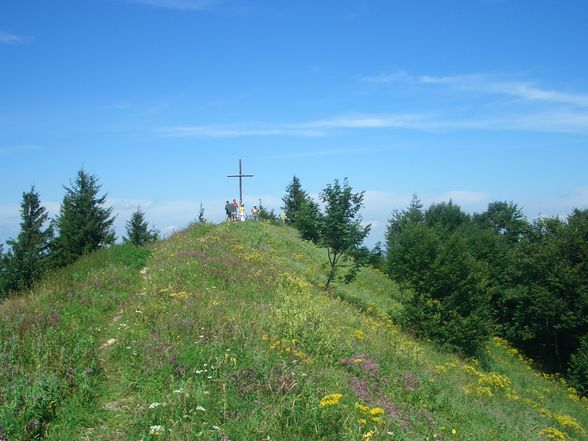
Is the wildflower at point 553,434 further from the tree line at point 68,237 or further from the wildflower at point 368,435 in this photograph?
the tree line at point 68,237

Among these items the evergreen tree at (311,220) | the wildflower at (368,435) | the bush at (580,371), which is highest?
the evergreen tree at (311,220)

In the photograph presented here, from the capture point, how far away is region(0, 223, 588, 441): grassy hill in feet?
20.5

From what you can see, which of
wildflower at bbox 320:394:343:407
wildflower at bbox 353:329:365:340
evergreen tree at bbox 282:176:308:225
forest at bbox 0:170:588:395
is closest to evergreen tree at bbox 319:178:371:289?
forest at bbox 0:170:588:395

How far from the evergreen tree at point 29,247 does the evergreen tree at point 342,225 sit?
18347 millimetres

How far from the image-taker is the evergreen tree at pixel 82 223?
34719 millimetres

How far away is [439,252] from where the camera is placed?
23109mm

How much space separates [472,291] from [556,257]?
14.6 m

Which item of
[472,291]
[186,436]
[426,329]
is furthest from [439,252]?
[186,436]

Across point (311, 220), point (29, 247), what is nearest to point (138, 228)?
point (29, 247)

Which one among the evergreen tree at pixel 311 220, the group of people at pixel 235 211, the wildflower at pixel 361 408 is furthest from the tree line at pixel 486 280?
the wildflower at pixel 361 408

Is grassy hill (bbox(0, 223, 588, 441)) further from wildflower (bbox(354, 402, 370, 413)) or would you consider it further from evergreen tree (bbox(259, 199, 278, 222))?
Result: evergreen tree (bbox(259, 199, 278, 222))

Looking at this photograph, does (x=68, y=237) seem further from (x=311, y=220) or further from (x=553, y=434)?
(x=553, y=434)

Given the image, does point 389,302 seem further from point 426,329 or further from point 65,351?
point 65,351

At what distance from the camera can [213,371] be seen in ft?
24.5
